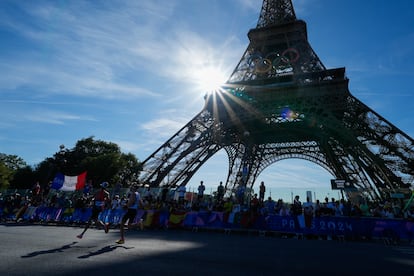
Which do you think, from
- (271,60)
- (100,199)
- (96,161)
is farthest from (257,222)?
(96,161)

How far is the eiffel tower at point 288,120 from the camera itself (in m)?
20.0

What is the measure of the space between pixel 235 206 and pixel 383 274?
34.4ft

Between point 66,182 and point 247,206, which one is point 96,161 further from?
point 247,206

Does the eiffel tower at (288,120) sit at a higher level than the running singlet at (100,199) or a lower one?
higher

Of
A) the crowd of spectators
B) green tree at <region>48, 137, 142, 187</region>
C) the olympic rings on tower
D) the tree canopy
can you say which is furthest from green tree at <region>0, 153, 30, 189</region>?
the olympic rings on tower

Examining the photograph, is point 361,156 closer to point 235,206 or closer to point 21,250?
point 235,206

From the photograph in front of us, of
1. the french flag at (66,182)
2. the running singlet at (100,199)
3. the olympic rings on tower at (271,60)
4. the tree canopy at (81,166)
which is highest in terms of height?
the olympic rings on tower at (271,60)

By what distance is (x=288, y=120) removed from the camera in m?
27.9

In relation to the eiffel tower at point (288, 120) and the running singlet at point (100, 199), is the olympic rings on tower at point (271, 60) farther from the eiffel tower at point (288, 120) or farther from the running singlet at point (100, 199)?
the running singlet at point (100, 199)

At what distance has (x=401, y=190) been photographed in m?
17.5

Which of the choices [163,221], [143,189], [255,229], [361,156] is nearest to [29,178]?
[143,189]

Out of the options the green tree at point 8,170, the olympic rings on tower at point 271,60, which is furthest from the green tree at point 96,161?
the olympic rings on tower at point 271,60

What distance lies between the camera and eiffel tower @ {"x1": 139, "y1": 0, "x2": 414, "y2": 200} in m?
20.0

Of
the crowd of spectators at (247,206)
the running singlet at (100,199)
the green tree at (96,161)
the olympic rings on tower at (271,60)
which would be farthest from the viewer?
the green tree at (96,161)
